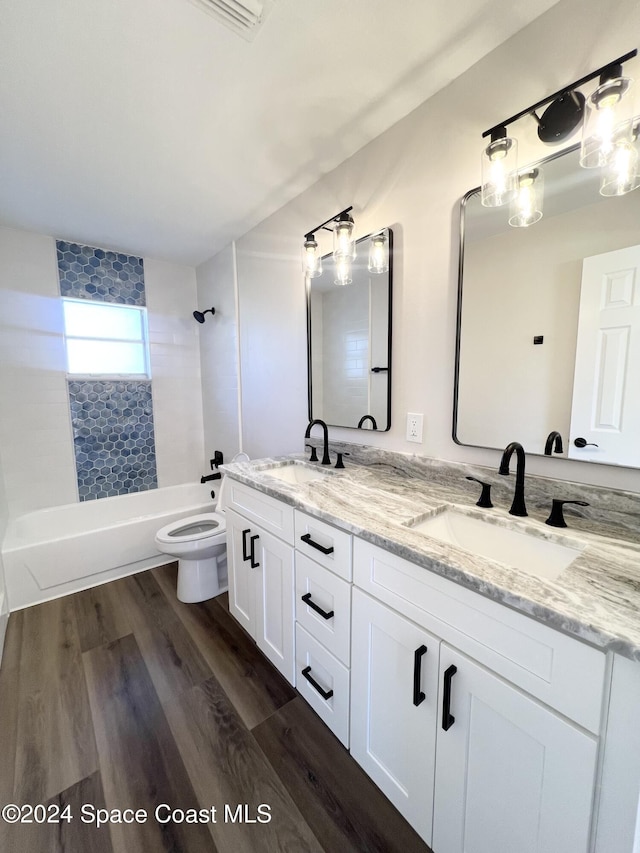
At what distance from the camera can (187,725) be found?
→ 50.8 inches

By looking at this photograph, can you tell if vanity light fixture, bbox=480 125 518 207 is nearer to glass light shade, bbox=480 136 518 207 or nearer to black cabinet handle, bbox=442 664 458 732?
glass light shade, bbox=480 136 518 207

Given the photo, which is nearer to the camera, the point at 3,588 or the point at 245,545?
the point at 245,545

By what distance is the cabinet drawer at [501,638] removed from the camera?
57 cm

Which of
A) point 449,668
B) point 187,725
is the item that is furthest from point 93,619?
point 449,668

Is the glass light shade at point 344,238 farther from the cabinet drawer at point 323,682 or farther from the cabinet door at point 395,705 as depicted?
the cabinet drawer at point 323,682

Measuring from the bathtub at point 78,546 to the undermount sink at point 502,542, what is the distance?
6.87 feet

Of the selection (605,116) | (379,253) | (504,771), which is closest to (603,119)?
(605,116)

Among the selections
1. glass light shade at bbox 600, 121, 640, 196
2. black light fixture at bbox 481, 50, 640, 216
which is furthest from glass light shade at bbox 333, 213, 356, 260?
glass light shade at bbox 600, 121, 640, 196

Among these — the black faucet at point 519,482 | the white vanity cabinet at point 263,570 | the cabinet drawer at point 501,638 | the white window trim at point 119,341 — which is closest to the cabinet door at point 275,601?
the white vanity cabinet at point 263,570

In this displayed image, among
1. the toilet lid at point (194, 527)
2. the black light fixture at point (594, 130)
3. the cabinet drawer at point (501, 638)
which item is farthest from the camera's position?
the toilet lid at point (194, 527)

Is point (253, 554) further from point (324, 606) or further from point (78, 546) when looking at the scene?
point (78, 546)

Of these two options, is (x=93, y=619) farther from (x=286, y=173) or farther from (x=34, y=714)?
(x=286, y=173)

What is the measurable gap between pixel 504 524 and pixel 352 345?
1099 mm

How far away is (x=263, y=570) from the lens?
1.48 meters
